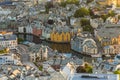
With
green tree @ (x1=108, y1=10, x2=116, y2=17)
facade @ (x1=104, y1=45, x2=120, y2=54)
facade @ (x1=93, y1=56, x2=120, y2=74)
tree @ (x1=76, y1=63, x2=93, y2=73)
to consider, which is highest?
tree @ (x1=76, y1=63, x2=93, y2=73)

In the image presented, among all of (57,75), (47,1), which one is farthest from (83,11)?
(57,75)

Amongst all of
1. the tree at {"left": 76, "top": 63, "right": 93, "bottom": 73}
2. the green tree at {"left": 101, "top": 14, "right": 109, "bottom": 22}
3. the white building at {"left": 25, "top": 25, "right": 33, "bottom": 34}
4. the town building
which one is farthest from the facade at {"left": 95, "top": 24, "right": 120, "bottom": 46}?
the tree at {"left": 76, "top": 63, "right": 93, "bottom": 73}

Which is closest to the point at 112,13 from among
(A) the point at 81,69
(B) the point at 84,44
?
(B) the point at 84,44

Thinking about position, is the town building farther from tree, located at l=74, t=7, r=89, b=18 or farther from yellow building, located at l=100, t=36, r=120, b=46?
tree, located at l=74, t=7, r=89, b=18

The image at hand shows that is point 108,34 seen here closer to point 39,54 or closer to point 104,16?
point 39,54

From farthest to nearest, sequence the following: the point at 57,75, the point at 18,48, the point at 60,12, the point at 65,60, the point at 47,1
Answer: the point at 47,1 → the point at 60,12 → the point at 18,48 → the point at 65,60 → the point at 57,75

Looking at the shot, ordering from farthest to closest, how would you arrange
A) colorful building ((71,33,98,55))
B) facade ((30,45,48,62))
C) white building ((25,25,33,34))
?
white building ((25,25,33,34)) → colorful building ((71,33,98,55)) → facade ((30,45,48,62))

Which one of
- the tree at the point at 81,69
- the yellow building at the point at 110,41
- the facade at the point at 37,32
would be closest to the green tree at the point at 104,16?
the facade at the point at 37,32

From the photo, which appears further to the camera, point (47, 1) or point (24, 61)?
point (47, 1)

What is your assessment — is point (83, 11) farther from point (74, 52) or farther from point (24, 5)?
point (74, 52)
